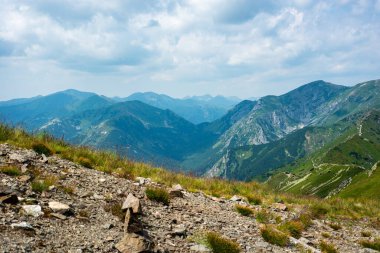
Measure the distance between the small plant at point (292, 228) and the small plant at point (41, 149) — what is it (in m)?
10.9

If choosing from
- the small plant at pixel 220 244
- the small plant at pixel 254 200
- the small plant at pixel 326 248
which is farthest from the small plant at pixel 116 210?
the small plant at pixel 254 200

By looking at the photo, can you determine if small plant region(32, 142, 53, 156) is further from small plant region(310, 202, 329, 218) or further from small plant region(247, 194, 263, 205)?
small plant region(310, 202, 329, 218)

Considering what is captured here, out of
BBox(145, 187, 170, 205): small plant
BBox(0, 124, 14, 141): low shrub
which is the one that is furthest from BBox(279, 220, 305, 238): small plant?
BBox(0, 124, 14, 141): low shrub

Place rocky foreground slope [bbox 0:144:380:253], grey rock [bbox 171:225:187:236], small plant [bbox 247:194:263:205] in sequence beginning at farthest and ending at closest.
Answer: small plant [bbox 247:194:263:205] < grey rock [bbox 171:225:187:236] < rocky foreground slope [bbox 0:144:380:253]

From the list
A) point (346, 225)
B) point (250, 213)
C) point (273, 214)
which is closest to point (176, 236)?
point (250, 213)

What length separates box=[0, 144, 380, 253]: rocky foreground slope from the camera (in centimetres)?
889

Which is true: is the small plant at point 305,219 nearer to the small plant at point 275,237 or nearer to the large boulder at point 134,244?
the small plant at point 275,237

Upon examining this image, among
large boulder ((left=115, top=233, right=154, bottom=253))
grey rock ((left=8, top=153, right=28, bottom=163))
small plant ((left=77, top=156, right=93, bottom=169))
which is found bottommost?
large boulder ((left=115, top=233, right=154, bottom=253))

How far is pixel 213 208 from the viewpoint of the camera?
15.0 m

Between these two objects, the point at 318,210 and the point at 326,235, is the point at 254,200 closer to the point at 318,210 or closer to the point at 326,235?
the point at 318,210

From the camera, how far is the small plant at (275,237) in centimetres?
1257

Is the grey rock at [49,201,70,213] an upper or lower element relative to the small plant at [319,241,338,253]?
upper

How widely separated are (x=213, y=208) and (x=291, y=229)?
3327 millimetres

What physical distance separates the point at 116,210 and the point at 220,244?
3463 mm
